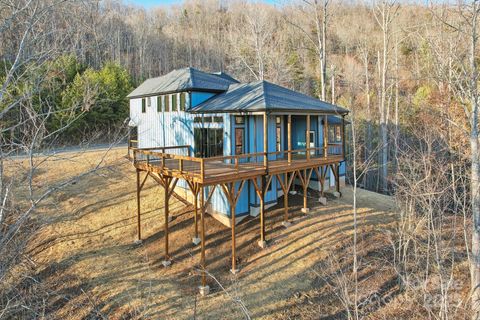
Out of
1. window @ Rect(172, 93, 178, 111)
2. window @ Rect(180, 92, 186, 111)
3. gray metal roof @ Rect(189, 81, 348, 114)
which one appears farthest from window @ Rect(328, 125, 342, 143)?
window @ Rect(172, 93, 178, 111)

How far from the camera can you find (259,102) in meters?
12.1

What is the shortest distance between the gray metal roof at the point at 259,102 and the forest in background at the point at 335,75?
3.02m

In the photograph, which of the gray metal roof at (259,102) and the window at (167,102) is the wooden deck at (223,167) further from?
the window at (167,102)

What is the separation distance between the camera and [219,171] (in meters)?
11.1

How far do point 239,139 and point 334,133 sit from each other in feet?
21.4

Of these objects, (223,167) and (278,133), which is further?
(278,133)

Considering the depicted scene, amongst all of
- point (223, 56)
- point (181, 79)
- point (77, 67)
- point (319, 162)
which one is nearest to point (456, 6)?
point (319, 162)

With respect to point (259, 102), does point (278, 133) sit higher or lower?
lower

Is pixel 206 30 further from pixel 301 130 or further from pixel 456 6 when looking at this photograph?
pixel 456 6

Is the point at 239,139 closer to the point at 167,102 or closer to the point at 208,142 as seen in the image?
the point at 208,142

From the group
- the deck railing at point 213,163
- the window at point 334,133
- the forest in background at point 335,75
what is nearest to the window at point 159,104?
the deck railing at point 213,163

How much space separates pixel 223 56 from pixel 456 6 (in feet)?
152

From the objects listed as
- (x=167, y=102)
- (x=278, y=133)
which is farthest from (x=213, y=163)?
(x=167, y=102)

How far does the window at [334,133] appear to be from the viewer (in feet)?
56.7
